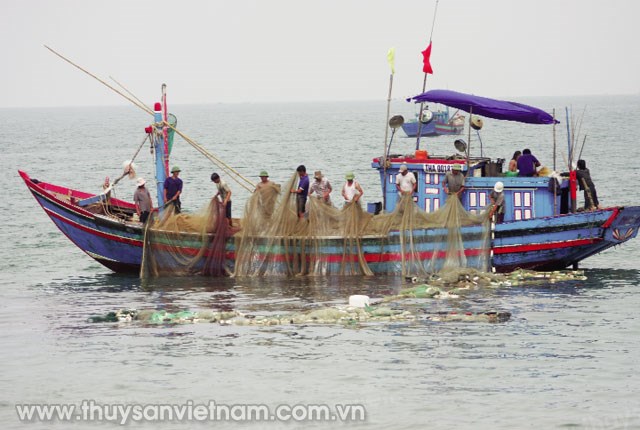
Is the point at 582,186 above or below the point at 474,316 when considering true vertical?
above

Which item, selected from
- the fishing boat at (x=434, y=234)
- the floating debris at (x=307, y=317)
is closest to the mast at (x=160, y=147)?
the fishing boat at (x=434, y=234)

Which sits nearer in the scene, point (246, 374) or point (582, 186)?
point (246, 374)

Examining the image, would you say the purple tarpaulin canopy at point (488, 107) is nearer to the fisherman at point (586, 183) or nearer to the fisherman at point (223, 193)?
the fisherman at point (586, 183)

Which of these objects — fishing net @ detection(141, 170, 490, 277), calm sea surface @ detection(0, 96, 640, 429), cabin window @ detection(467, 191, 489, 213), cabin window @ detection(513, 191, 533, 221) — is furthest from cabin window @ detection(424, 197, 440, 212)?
calm sea surface @ detection(0, 96, 640, 429)

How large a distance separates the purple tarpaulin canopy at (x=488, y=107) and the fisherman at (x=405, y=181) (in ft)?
5.73

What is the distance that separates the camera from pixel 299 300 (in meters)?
23.8

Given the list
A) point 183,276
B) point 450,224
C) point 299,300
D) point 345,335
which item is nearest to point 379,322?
point 345,335

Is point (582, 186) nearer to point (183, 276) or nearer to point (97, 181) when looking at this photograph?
point (183, 276)

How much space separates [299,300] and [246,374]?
5.41 m

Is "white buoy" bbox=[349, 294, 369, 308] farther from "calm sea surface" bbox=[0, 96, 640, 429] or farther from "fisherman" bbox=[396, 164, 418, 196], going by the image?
"fisherman" bbox=[396, 164, 418, 196]

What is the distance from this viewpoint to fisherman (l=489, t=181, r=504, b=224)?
2562cm

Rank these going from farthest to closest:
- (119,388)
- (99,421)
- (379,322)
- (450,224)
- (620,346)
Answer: (450,224), (379,322), (620,346), (119,388), (99,421)

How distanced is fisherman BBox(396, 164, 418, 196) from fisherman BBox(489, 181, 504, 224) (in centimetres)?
181

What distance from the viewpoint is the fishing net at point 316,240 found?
25672mm
